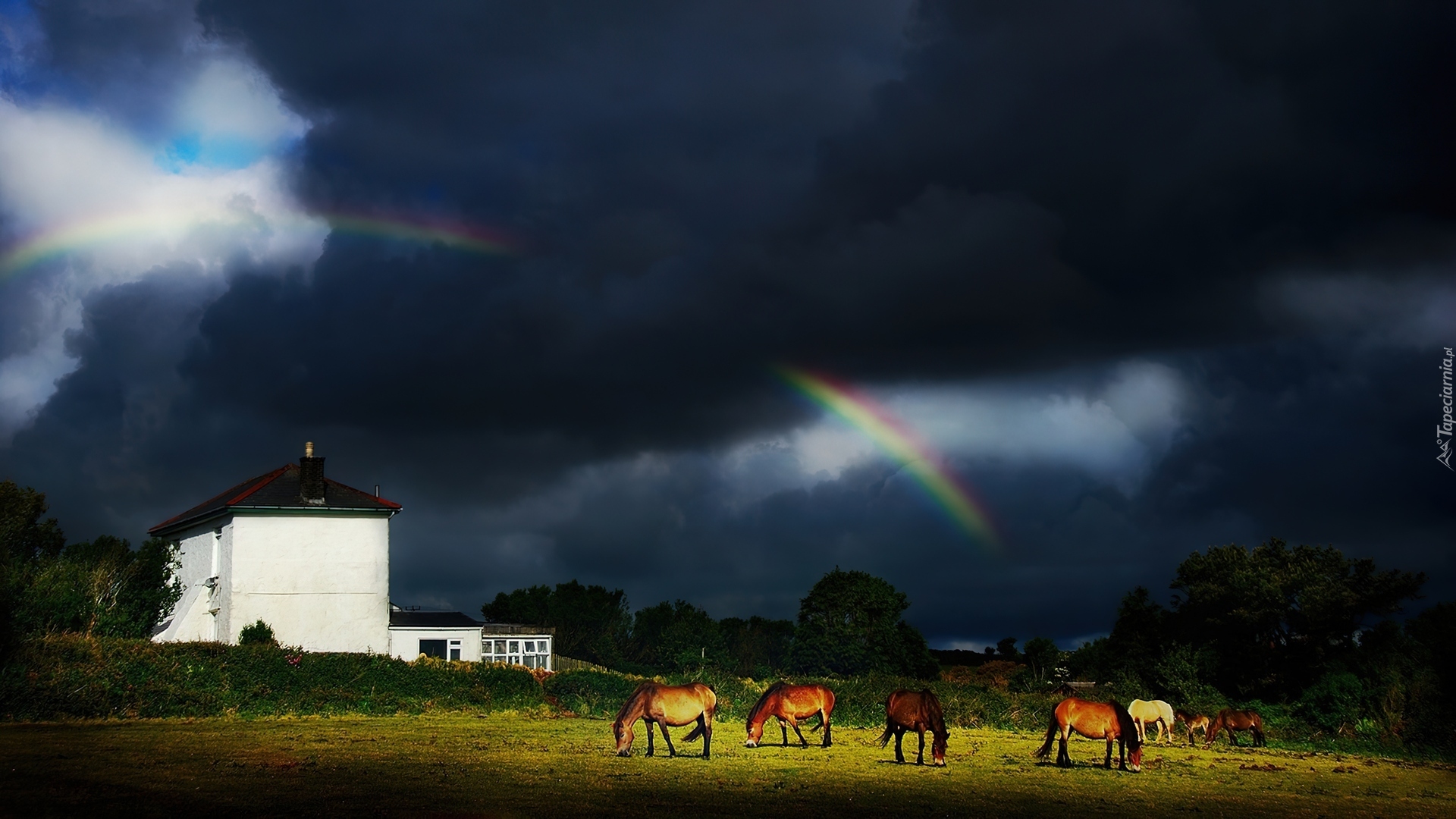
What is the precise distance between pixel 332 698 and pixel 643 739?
1327 centimetres

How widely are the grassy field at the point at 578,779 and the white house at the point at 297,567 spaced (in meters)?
22.1

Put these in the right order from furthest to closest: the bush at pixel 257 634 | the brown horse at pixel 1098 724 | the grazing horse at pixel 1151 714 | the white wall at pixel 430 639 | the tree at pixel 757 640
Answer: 1. the tree at pixel 757 640
2. the white wall at pixel 430 639
3. the bush at pixel 257 634
4. the grazing horse at pixel 1151 714
5. the brown horse at pixel 1098 724

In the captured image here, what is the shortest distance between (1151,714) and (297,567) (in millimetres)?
38235

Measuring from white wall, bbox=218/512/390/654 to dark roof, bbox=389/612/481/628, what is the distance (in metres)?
6.22

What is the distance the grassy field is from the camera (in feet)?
50.4

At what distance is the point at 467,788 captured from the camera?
17.0 metres

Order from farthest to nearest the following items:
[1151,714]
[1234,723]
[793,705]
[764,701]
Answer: [1234,723] → [1151,714] → [793,705] → [764,701]

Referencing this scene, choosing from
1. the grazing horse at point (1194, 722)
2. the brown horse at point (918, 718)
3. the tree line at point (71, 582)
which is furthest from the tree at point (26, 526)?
the grazing horse at point (1194, 722)

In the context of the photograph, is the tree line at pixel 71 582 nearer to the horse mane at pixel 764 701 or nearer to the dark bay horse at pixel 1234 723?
the horse mane at pixel 764 701

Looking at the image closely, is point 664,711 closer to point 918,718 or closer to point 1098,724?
point 918,718

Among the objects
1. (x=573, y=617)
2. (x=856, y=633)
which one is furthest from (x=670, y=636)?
(x=856, y=633)

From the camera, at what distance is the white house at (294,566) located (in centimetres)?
5069

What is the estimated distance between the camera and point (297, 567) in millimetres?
51375

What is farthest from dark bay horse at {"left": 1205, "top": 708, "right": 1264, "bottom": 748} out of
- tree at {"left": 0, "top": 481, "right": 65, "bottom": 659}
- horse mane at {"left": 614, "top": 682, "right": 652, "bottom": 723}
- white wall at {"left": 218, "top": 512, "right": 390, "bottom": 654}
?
tree at {"left": 0, "top": 481, "right": 65, "bottom": 659}
